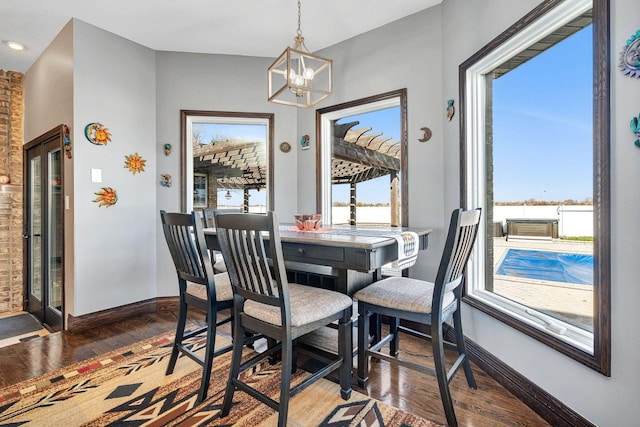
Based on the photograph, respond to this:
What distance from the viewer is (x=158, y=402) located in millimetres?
1795

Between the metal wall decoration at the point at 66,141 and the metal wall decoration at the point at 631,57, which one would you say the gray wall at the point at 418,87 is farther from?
the metal wall decoration at the point at 66,141

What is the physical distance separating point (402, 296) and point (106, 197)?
2.90 m

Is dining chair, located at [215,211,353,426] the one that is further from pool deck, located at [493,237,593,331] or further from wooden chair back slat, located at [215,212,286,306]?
pool deck, located at [493,237,593,331]

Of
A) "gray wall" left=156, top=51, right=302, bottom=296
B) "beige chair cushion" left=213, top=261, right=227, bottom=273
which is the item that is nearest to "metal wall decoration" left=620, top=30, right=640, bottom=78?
"beige chair cushion" left=213, top=261, right=227, bottom=273

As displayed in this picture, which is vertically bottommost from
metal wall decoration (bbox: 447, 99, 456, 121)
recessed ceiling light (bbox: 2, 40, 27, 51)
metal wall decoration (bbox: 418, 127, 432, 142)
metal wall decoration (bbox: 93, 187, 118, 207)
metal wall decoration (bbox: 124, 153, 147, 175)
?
metal wall decoration (bbox: 93, 187, 118, 207)

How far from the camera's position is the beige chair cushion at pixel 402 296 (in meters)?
1.69

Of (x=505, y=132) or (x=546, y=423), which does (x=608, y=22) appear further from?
(x=546, y=423)

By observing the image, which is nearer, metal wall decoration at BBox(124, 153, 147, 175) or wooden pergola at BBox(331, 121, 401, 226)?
wooden pergola at BBox(331, 121, 401, 226)

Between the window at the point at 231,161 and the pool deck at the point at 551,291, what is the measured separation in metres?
2.37

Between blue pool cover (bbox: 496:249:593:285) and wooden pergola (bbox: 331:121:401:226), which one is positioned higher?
wooden pergola (bbox: 331:121:401:226)

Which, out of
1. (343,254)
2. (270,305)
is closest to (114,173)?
(270,305)

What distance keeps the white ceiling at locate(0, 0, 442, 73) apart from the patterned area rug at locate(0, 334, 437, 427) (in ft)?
9.39

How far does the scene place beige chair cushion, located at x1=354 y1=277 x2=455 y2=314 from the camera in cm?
169

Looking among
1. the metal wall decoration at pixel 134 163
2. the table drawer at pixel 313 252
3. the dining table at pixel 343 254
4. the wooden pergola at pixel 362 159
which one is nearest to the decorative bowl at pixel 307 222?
the dining table at pixel 343 254
